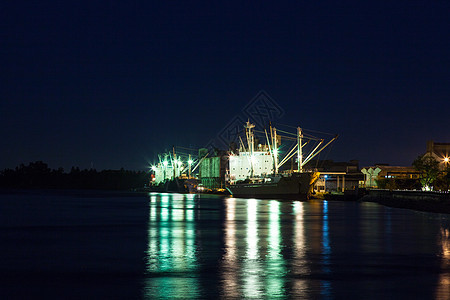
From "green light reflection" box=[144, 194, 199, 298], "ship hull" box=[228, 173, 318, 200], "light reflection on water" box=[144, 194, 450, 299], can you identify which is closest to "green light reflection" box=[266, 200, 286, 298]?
"light reflection on water" box=[144, 194, 450, 299]

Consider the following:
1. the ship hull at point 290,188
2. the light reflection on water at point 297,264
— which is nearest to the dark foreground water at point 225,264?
the light reflection on water at point 297,264

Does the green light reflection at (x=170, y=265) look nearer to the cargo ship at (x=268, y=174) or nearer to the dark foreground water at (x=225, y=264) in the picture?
the dark foreground water at (x=225, y=264)

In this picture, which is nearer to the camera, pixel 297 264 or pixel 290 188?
pixel 297 264

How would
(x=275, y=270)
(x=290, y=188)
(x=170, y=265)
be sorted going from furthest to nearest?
(x=290, y=188)
(x=170, y=265)
(x=275, y=270)

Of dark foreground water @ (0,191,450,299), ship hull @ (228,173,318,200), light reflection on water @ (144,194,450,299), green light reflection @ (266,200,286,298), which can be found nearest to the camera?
green light reflection @ (266,200,286,298)

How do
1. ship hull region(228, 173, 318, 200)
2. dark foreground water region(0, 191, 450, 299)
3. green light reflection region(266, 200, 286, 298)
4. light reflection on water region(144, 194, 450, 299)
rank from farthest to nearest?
ship hull region(228, 173, 318, 200) < light reflection on water region(144, 194, 450, 299) < dark foreground water region(0, 191, 450, 299) < green light reflection region(266, 200, 286, 298)

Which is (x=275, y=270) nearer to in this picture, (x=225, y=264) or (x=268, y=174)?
(x=225, y=264)

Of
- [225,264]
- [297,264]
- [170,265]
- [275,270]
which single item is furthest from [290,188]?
[275,270]

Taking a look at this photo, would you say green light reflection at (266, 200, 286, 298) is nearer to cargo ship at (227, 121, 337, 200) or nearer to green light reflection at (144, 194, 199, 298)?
green light reflection at (144, 194, 199, 298)

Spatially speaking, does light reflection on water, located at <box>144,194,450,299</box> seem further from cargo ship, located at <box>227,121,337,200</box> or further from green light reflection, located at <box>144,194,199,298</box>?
cargo ship, located at <box>227,121,337,200</box>

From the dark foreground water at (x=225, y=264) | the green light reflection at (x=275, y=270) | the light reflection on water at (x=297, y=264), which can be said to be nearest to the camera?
the green light reflection at (x=275, y=270)

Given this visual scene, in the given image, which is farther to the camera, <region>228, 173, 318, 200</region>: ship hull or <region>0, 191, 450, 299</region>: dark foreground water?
<region>228, 173, 318, 200</region>: ship hull

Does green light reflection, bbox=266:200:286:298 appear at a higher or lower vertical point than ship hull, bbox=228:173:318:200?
lower

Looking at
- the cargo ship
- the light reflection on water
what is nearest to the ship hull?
the cargo ship
